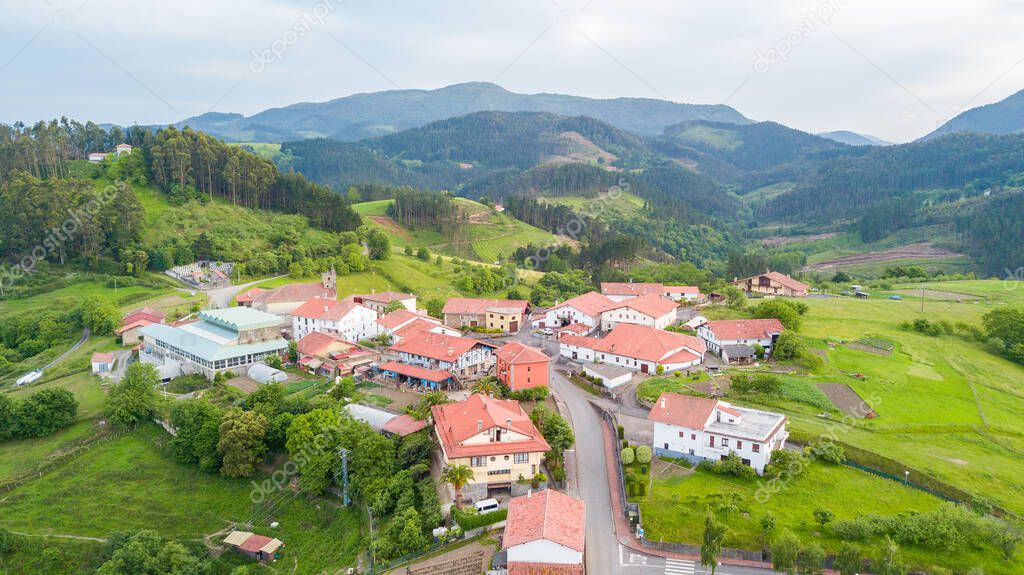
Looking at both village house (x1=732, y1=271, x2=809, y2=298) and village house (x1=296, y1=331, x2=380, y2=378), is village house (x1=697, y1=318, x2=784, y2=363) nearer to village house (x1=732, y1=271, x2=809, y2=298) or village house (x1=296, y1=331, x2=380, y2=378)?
village house (x1=732, y1=271, x2=809, y2=298)

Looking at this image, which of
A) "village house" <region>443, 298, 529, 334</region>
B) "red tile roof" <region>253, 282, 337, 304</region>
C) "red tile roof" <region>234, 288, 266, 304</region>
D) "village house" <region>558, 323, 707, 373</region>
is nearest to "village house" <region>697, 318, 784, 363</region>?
"village house" <region>558, 323, 707, 373</region>

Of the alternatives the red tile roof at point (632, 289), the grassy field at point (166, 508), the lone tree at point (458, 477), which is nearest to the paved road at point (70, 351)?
the grassy field at point (166, 508)

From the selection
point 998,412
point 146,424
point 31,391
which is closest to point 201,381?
point 146,424

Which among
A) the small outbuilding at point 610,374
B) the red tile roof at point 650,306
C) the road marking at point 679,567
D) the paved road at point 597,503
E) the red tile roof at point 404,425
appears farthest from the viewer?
the red tile roof at point 650,306

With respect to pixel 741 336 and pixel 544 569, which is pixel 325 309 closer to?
pixel 544 569

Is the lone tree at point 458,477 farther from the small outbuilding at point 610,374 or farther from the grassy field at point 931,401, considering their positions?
the grassy field at point 931,401

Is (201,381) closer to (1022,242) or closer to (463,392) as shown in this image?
(463,392)

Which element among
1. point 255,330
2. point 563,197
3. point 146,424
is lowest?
point 146,424
